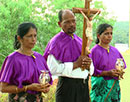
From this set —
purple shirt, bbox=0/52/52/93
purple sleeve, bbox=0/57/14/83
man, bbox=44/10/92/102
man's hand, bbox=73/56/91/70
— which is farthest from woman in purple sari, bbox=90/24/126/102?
purple sleeve, bbox=0/57/14/83

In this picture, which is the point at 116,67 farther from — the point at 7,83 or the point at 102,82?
the point at 7,83

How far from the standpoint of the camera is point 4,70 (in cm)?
342

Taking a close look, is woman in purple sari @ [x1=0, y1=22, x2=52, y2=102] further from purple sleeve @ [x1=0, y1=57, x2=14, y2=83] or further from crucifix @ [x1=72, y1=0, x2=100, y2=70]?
crucifix @ [x1=72, y1=0, x2=100, y2=70]

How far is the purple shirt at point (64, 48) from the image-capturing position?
405cm

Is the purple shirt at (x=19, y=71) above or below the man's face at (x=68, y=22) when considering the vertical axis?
below

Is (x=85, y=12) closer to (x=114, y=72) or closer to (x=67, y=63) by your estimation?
(x=67, y=63)

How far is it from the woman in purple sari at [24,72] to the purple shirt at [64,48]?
0.47 m

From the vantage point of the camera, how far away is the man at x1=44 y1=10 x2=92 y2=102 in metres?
3.99

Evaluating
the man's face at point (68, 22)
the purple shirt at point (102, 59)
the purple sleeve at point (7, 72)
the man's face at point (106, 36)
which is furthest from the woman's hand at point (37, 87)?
the man's face at point (106, 36)

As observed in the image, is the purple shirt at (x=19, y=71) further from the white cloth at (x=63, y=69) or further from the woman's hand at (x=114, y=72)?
the woman's hand at (x=114, y=72)

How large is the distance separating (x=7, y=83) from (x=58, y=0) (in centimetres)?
1463

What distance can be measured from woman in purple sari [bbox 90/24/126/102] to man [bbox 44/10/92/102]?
59 centimetres

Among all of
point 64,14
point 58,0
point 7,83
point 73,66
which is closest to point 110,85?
point 73,66

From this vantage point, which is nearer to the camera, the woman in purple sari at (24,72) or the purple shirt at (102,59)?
the woman in purple sari at (24,72)
